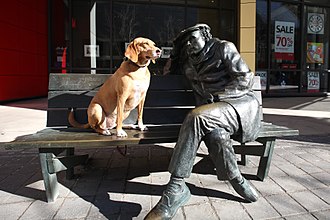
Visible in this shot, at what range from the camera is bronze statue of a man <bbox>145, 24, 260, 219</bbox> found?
88.3 inches

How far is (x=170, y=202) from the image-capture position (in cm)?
220

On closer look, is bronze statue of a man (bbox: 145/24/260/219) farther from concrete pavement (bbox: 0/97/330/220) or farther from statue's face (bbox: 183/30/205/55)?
concrete pavement (bbox: 0/97/330/220)

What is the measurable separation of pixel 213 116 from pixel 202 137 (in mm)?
185

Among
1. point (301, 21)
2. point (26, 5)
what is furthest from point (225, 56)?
point (301, 21)

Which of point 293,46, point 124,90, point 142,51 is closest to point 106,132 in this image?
point 124,90

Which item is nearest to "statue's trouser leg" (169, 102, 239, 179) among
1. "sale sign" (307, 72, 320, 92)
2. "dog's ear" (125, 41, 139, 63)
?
"dog's ear" (125, 41, 139, 63)

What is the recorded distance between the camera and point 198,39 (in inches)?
105

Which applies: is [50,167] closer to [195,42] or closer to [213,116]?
[213,116]

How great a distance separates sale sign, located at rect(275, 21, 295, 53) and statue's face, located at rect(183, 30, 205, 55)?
1190 cm

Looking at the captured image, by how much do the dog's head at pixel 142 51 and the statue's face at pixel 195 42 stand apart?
12.5 inches

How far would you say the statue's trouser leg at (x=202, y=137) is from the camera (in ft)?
7.35

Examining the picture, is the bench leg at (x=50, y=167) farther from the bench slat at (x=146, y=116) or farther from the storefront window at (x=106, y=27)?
the storefront window at (x=106, y=27)

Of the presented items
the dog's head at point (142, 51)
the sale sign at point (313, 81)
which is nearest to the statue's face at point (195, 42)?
the dog's head at point (142, 51)

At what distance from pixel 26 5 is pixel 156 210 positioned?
12217 mm
